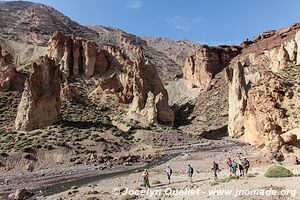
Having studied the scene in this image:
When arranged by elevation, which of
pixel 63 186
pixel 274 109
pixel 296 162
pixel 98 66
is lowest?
pixel 63 186

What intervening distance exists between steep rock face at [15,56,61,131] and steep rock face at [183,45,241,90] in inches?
3602

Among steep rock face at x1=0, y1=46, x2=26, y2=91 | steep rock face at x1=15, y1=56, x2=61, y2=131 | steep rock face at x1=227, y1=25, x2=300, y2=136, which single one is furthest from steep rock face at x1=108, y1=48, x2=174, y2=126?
steep rock face at x1=0, y1=46, x2=26, y2=91

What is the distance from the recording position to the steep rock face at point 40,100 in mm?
61719

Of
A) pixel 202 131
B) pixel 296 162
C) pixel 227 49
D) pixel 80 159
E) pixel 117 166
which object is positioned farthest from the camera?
pixel 227 49

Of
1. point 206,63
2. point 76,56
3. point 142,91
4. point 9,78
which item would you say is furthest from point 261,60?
point 9,78

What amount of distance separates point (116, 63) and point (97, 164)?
2886 inches

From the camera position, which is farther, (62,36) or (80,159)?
(62,36)

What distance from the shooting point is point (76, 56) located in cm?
11262

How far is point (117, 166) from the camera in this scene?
49594 mm

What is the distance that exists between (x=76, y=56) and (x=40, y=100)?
51371 mm

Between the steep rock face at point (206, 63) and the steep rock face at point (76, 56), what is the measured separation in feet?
159

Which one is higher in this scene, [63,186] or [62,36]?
[62,36]

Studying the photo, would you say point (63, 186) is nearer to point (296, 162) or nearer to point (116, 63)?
point (296, 162)

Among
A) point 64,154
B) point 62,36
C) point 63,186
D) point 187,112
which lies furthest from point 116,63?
point 63,186
